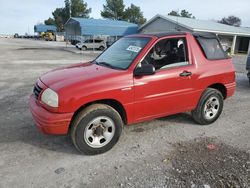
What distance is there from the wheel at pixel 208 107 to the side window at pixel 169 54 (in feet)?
2.80

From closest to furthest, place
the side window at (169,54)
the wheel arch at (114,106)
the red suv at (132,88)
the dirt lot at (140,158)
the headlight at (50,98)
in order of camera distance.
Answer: the dirt lot at (140,158)
the headlight at (50,98)
the red suv at (132,88)
the wheel arch at (114,106)
the side window at (169,54)

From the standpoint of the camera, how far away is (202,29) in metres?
26.3

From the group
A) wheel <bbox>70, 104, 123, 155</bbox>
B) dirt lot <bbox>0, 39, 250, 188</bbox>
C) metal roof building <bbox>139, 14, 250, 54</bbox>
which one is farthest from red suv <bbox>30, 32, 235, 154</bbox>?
metal roof building <bbox>139, 14, 250, 54</bbox>

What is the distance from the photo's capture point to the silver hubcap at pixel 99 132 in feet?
11.8

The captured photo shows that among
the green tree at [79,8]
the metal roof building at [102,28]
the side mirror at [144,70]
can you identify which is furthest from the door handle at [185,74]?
the green tree at [79,8]

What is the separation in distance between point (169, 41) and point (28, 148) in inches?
121

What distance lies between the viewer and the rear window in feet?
15.3

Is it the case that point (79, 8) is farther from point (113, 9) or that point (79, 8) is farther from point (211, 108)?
point (211, 108)

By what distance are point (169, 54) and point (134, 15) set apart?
71980 millimetres

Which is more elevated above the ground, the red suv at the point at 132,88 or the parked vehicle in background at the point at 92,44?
the parked vehicle in background at the point at 92,44

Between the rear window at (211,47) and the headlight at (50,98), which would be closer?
the headlight at (50,98)

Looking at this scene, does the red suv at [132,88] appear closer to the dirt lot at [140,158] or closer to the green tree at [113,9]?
the dirt lot at [140,158]

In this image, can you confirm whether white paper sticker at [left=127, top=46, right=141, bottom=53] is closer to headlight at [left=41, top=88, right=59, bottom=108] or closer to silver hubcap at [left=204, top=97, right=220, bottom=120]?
headlight at [left=41, top=88, right=59, bottom=108]

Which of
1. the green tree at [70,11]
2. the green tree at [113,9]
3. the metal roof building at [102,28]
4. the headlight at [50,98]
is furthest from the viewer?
the green tree at [70,11]
